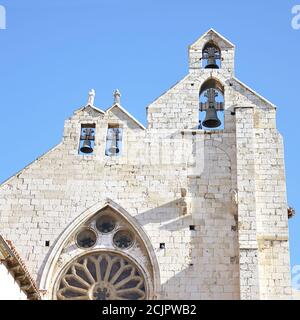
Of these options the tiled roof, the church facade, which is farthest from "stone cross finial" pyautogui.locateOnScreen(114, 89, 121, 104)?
the tiled roof

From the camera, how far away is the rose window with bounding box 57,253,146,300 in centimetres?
1528

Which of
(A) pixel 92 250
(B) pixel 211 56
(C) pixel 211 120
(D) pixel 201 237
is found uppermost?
(B) pixel 211 56

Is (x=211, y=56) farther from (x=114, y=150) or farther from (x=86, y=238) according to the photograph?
(x=86, y=238)

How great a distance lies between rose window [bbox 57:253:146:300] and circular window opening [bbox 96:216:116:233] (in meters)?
0.53

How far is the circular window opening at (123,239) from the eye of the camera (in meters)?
15.7

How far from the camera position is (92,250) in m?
15.6

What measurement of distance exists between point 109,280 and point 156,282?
3.24ft

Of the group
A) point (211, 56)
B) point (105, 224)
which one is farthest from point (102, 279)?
point (211, 56)

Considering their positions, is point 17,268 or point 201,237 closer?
point 17,268

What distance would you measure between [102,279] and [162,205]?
1.91 metres

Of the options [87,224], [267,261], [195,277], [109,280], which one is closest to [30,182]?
[87,224]

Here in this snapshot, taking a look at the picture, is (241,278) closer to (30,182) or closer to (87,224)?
(87,224)

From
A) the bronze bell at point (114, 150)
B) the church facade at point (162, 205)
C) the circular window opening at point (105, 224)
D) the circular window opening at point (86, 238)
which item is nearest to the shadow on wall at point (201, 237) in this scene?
the church facade at point (162, 205)

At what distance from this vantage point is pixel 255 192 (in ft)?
51.8
